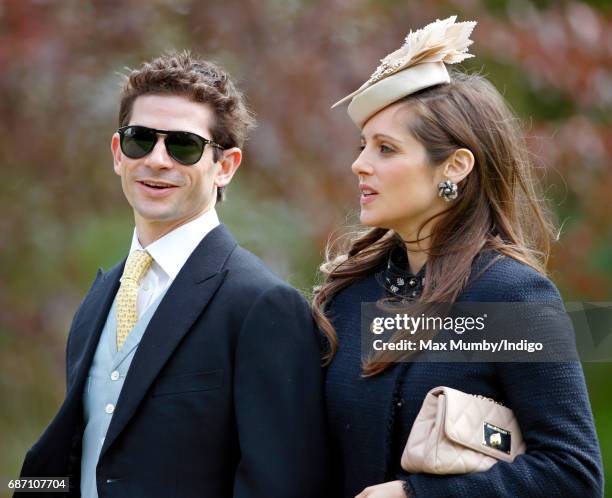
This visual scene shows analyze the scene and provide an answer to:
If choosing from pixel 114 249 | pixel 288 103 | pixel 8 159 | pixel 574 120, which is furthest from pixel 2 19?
pixel 574 120

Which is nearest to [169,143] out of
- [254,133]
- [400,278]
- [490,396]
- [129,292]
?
[129,292]

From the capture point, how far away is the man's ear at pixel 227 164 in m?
3.69

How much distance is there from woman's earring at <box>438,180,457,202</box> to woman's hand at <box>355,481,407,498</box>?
2.65 ft

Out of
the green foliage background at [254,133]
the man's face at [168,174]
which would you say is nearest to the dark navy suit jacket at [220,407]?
the man's face at [168,174]

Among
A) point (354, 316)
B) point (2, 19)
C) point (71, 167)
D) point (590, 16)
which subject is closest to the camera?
point (354, 316)

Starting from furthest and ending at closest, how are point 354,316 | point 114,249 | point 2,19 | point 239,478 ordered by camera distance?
point 114,249 < point 2,19 < point 354,316 < point 239,478

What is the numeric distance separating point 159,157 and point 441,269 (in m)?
0.87

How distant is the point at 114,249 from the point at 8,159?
156cm

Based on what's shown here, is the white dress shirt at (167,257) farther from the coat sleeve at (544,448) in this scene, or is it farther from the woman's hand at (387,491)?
the coat sleeve at (544,448)

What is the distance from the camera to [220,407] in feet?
10.9

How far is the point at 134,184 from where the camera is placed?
3.58 meters

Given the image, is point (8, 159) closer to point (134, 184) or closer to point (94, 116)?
point (94, 116)

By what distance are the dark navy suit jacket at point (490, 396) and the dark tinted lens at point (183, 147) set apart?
63 centimetres

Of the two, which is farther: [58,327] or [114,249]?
[114,249]
